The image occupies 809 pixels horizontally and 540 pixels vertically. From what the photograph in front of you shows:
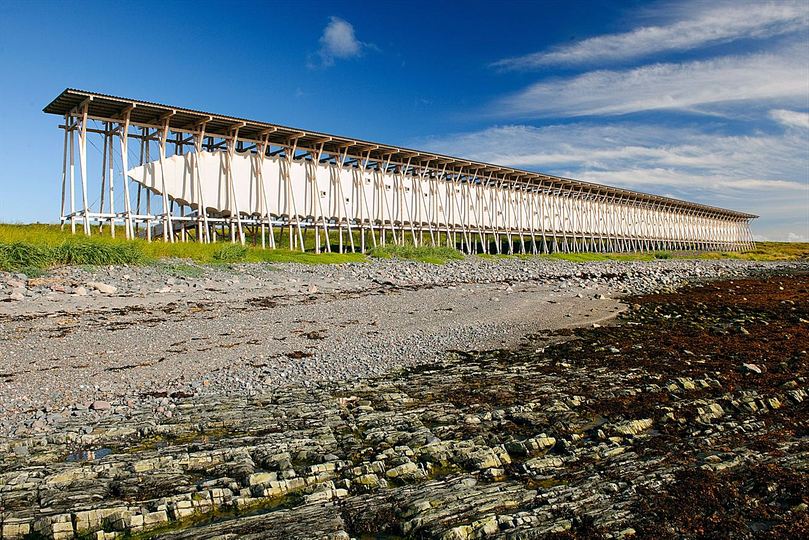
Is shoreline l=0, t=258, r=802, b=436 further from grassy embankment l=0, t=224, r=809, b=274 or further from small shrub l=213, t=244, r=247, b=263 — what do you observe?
small shrub l=213, t=244, r=247, b=263

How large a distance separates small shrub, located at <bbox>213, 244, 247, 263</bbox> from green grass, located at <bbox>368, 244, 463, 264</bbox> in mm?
10554

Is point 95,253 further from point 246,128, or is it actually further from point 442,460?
point 442,460

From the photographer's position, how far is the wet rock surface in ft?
17.3

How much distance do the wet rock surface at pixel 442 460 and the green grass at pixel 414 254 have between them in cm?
2594

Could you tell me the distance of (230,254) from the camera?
26.9 m

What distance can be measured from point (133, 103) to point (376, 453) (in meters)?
27.2

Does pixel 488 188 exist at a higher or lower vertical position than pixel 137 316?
higher

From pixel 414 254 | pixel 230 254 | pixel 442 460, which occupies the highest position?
pixel 230 254

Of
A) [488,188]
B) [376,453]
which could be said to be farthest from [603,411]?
[488,188]

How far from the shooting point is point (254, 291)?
20781 mm

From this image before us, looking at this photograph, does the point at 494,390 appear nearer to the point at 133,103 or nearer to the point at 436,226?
the point at 133,103

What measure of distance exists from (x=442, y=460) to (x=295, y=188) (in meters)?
33.6

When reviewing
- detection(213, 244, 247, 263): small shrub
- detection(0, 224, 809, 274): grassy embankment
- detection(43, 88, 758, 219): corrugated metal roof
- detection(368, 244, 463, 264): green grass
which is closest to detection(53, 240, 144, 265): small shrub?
detection(0, 224, 809, 274): grassy embankment

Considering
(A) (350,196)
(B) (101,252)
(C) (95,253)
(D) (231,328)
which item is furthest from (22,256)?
(A) (350,196)
